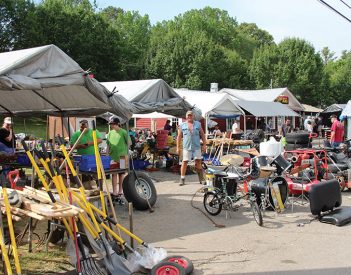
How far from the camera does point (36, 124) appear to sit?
33.2 meters

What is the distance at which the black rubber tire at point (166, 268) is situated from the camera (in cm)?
515

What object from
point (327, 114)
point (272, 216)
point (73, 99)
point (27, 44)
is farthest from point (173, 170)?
point (327, 114)

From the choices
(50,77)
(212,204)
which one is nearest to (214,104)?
(212,204)

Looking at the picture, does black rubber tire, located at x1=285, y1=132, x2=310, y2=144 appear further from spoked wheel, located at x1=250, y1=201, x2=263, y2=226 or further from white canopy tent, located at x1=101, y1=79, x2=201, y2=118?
spoked wheel, located at x1=250, y1=201, x2=263, y2=226

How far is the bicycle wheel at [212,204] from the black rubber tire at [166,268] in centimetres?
345

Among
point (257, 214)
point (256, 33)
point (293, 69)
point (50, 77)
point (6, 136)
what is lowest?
point (257, 214)

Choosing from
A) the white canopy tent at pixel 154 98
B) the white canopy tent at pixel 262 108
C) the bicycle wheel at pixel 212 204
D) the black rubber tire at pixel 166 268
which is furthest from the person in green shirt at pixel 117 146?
the white canopy tent at pixel 262 108

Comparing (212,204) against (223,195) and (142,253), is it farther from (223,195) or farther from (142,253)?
Answer: (142,253)

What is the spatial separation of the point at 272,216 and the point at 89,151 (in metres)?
4.01

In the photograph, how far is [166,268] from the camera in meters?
5.20

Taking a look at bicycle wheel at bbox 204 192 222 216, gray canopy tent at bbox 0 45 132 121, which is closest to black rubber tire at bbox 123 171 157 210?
bicycle wheel at bbox 204 192 222 216

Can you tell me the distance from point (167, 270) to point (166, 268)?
25 millimetres

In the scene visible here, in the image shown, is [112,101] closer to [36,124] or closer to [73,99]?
[73,99]

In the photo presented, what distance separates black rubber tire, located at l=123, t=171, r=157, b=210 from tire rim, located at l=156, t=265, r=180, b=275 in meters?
3.93
